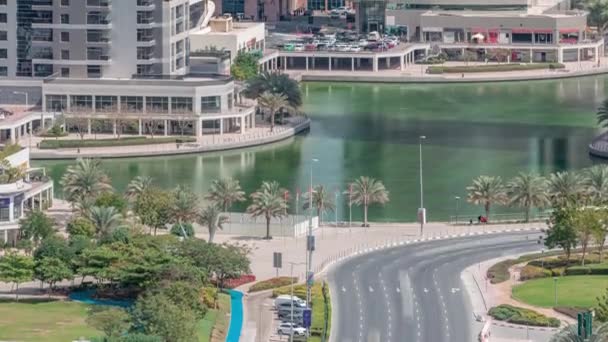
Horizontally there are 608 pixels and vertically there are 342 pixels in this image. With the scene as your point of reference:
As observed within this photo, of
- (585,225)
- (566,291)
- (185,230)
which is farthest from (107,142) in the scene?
(566,291)

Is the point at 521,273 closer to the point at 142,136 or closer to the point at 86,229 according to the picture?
the point at 86,229

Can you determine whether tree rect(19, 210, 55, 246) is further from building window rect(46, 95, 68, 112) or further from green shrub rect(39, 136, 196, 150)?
building window rect(46, 95, 68, 112)

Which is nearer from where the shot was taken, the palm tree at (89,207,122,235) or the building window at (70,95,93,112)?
the palm tree at (89,207,122,235)

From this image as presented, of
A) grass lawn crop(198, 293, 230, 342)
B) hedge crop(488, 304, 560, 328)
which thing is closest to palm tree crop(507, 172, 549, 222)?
hedge crop(488, 304, 560, 328)

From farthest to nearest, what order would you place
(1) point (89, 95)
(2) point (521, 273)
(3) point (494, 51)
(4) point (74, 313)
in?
(3) point (494, 51), (1) point (89, 95), (2) point (521, 273), (4) point (74, 313)

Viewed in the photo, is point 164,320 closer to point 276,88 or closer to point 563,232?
point 563,232

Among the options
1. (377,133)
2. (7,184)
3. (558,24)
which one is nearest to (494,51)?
(558,24)

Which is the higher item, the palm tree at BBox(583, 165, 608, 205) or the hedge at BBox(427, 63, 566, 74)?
the hedge at BBox(427, 63, 566, 74)
